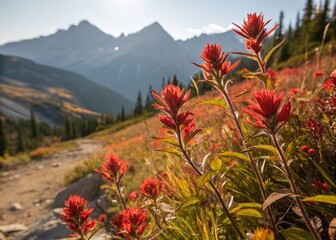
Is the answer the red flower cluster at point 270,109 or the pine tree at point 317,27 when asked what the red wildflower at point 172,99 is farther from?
the pine tree at point 317,27

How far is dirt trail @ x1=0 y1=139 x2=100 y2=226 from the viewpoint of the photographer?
8.20 m

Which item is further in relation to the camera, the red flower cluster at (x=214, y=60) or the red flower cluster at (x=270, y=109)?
the red flower cluster at (x=214, y=60)

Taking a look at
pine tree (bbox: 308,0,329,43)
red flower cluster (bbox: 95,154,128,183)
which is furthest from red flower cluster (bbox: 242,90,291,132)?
pine tree (bbox: 308,0,329,43)

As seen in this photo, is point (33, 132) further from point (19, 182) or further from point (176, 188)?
point (176, 188)

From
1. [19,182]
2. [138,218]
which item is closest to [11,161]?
[19,182]

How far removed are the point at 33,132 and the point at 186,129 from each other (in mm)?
67597

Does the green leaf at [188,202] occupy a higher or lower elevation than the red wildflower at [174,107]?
lower

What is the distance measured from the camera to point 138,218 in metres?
1.55

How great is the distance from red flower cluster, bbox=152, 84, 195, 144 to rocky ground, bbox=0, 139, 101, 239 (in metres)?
6.60

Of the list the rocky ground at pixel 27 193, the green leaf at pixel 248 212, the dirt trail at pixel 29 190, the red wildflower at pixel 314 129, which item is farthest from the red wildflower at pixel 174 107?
the dirt trail at pixel 29 190

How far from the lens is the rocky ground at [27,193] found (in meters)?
7.92

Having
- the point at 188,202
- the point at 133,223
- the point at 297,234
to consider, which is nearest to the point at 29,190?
the point at 133,223

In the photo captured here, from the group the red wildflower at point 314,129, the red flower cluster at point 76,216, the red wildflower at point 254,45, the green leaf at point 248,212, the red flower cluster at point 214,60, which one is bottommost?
the red flower cluster at point 76,216

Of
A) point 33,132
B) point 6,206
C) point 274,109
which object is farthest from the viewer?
point 33,132
